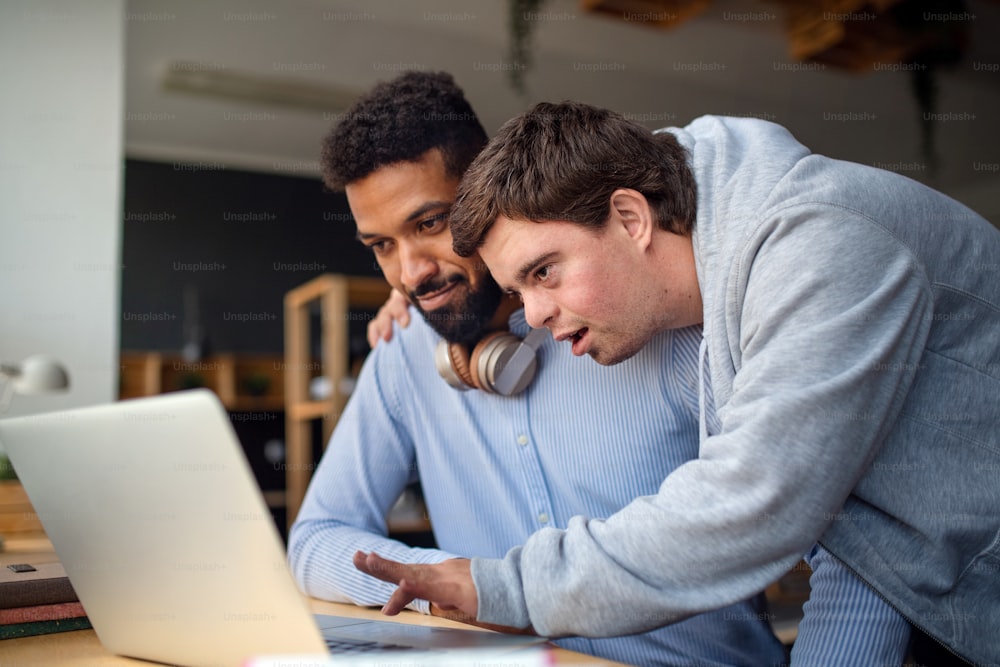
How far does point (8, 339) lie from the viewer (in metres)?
3.17

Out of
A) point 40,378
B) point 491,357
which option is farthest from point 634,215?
point 40,378

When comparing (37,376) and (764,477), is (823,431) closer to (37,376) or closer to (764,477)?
(764,477)

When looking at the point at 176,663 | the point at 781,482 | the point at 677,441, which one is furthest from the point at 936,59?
the point at 176,663

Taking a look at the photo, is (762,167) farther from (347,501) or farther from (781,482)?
(347,501)

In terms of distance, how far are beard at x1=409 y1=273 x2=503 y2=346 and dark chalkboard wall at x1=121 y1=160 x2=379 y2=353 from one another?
4615 millimetres

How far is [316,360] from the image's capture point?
5.80 m

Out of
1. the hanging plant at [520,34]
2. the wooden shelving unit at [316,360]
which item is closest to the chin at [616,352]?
the wooden shelving unit at [316,360]

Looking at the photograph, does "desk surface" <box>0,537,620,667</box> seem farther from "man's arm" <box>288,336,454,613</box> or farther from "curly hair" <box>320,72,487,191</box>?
"curly hair" <box>320,72,487,191</box>

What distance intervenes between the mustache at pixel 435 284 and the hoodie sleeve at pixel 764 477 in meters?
0.70

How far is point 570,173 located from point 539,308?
200mm

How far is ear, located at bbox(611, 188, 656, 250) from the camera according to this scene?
130cm

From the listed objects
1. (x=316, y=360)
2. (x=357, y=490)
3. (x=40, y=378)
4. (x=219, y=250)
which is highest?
(x=357, y=490)

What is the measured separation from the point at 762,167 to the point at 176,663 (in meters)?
0.93

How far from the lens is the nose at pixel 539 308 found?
1313 mm
